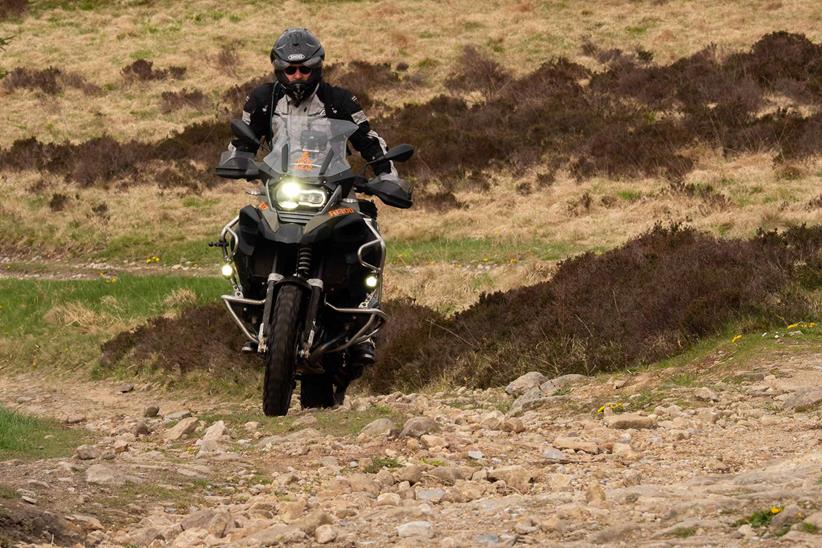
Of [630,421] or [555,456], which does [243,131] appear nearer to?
[555,456]

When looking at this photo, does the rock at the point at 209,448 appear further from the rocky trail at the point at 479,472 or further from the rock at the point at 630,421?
the rock at the point at 630,421

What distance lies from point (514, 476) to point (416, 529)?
127 cm

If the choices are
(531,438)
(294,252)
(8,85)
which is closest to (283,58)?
(294,252)

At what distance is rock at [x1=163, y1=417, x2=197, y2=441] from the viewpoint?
29.1 feet

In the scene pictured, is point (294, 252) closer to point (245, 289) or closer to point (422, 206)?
point (245, 289)

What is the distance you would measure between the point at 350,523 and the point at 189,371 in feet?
25.2

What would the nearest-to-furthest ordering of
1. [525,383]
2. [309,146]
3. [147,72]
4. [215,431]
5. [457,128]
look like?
[309,146] → [215,431] → [525,383] → [457,128] → [147,72]

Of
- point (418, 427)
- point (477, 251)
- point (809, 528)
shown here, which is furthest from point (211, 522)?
point (477, 251)

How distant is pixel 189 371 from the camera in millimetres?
12562

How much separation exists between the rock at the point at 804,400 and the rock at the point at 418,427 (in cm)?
228

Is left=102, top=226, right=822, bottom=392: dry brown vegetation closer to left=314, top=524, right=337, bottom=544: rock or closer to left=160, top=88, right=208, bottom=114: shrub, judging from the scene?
left=314, top=524, right=337, bottom=544: rock

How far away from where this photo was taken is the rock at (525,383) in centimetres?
977

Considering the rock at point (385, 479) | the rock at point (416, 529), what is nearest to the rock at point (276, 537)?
the rock at point (416, 529)

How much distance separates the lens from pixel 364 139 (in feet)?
27.9
